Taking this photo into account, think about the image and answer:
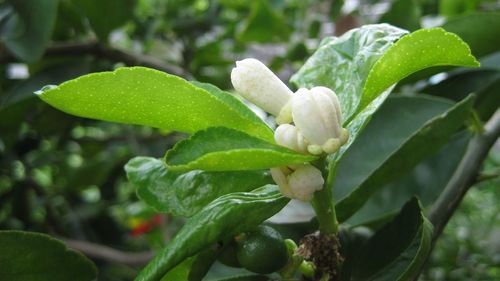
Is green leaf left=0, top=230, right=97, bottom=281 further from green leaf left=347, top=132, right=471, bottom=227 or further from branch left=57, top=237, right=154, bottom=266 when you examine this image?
branch left=57, top=237, right=154, bottom=266

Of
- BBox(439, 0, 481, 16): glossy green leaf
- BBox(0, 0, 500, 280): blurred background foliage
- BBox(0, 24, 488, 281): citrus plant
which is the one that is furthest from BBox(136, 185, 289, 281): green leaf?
BBox(439, 0, 481, 16): glossy green leaf

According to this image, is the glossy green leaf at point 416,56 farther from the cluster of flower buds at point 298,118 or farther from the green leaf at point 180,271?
the green leaf at point 180,271

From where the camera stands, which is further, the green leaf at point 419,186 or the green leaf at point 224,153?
the green leaf at point 419,186

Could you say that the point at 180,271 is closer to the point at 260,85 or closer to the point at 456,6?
the point at 260,85

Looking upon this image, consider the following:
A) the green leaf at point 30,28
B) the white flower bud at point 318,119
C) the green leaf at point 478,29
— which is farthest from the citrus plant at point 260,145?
the green leaf at point 30,28

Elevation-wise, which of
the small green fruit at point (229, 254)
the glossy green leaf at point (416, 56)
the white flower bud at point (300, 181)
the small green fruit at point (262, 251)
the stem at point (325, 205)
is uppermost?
the glossy green leaf at point (416, 56)

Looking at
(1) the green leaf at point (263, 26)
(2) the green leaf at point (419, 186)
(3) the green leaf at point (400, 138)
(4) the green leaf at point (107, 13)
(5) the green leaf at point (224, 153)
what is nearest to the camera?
(5) the green leaf at point (224, 153)

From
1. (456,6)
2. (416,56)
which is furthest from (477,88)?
(416,56)
